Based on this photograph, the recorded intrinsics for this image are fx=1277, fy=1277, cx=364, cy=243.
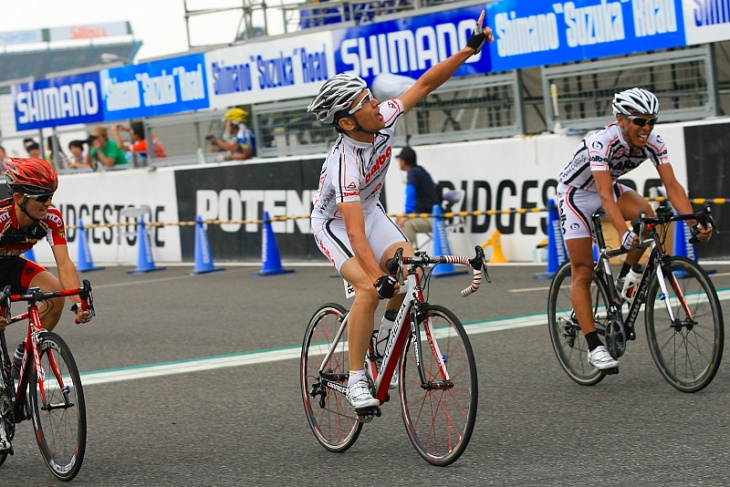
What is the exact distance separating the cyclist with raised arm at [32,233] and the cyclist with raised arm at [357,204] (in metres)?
1.36

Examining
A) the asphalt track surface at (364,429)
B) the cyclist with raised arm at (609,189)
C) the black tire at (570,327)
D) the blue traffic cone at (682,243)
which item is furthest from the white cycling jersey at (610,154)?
the blue traffic cone at (682,243)

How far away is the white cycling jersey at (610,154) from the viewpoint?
25.9 feet

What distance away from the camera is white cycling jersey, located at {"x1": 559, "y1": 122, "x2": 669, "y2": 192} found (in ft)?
25.9

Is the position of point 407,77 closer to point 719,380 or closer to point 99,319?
point 99,319

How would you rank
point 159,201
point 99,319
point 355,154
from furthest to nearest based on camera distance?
1. point 159,201
2. point 99,319
3. point 355,154

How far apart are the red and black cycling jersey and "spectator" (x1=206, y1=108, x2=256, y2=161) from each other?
15029 millimetres

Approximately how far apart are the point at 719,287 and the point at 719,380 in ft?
16.6

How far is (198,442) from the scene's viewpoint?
292 inches

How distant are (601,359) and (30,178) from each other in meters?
3.61

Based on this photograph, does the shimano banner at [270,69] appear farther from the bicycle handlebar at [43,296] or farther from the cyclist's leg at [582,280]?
the bicycle handlebar at [43,296]

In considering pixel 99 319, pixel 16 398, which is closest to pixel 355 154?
pixel 16 398

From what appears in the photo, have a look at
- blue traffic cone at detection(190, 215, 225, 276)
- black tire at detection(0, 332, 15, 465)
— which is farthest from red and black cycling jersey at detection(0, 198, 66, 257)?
blue traffic cone at detection(190, 215, 225, 276)

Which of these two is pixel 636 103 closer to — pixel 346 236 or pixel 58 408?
pixel 346 236

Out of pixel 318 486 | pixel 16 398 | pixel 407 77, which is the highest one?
pixel 407 77
